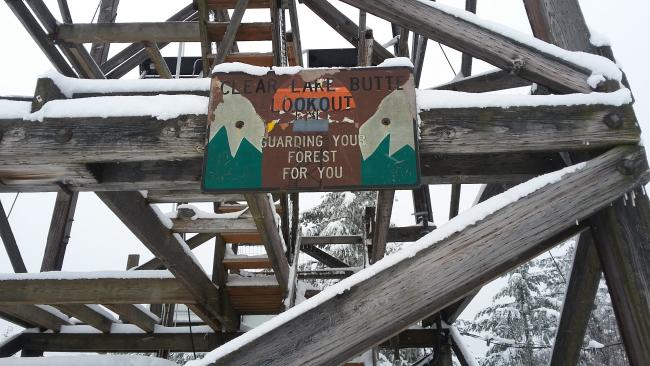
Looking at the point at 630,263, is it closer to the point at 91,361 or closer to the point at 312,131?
the point at 312,131

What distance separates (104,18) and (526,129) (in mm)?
5093

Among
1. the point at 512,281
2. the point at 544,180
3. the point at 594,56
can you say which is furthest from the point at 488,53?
the point at 512,281

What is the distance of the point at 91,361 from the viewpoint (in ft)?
14.8

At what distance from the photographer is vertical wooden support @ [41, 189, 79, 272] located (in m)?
4.90

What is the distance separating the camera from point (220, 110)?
2205 millimetres

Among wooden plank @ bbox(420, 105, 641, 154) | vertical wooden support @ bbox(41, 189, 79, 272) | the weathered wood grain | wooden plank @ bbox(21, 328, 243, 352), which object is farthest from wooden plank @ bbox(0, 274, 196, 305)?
wooden plank @ bbox(420, 105, 641, 154)

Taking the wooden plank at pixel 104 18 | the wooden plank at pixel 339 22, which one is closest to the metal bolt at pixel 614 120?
the wooden plank at pixel 339 22

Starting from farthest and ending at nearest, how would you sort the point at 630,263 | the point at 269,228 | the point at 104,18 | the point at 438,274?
the point at 104,18, the point at 269,228, the point at 630,263, the point at 438,274

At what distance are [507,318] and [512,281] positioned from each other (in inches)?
67.0

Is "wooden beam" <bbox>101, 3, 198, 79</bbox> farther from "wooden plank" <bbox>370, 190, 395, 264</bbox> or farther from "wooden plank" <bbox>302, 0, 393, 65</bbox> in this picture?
"wooden plank" <bbox>370, 190, 395, 264</bbox>

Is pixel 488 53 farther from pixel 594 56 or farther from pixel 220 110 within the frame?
pixel 220 110

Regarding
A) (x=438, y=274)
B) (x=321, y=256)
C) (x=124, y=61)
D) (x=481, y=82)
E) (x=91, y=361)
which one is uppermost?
(x=124, y=61)

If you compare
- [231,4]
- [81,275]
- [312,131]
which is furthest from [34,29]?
[312,131]

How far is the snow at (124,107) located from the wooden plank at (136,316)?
3354 millimetres
